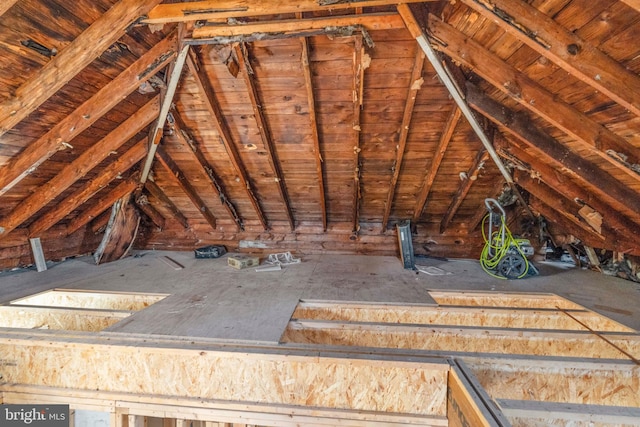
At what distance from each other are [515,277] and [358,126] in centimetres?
283

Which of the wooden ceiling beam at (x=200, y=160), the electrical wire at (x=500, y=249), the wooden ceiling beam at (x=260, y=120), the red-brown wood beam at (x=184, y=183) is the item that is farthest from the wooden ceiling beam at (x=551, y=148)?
the red-brown wood beam at (x=184, y=183)

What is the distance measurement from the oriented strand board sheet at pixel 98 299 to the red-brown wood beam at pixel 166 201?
1810 mm

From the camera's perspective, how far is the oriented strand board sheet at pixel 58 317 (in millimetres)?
2432

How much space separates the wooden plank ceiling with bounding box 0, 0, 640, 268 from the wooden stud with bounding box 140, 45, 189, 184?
0.03m

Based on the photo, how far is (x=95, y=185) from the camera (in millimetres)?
3604

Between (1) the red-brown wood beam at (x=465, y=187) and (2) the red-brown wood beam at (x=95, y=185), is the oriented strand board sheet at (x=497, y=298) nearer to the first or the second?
(1) the red-brown wood beam at (x=465, y=187)

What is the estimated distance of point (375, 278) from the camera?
3.56 meters

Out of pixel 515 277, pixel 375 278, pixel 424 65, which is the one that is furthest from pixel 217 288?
pixel 515 277

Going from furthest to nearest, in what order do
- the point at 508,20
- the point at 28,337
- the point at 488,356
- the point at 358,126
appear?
the point at 358,126
the point at 28,337
the point at 488,356
the point at 508,20

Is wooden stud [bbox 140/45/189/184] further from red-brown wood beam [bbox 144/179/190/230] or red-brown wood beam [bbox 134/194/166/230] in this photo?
red-brown wood beam [bbox 134/194/166/230]

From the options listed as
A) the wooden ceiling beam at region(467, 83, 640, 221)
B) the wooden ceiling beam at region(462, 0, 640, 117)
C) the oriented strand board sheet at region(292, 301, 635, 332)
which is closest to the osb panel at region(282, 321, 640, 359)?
the oriented strand board sheet at region(292, 301, 635, 332)

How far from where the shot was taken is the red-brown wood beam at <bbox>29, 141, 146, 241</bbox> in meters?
3.55

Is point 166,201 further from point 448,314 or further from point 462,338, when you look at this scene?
point 462,338

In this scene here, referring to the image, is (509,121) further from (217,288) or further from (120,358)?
(120,358)
